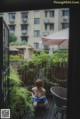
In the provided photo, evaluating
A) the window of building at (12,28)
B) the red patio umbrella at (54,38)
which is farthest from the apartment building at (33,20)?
the red patio umbrella at (54,38)

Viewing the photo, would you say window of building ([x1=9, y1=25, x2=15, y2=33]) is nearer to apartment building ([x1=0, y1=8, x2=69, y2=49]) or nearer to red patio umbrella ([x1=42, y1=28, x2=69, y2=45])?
apartment building ([x1=0, y1=8, x2=69, y2=49])

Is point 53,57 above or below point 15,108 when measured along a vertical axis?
above

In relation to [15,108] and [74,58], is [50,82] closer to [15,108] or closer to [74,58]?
[15,108]

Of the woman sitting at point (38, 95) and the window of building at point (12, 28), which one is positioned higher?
the window of building at point (12, 28)

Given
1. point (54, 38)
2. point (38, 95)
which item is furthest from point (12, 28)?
point (54, 38)

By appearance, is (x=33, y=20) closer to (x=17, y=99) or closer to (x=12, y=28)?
(x=12, y=28)

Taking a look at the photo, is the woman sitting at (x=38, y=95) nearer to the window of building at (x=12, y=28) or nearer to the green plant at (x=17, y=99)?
the green plant at (x=17, y=99)

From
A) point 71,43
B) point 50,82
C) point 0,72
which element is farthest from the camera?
point 50,82

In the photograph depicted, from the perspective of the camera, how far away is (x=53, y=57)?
4.05 meters

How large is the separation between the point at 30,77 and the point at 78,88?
9.75 feet

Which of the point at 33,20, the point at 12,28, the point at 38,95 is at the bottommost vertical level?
the point at 38,95

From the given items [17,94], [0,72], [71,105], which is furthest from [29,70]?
[71,105]

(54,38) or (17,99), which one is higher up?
(54,38)

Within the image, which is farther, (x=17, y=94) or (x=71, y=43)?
(x=17, y=94)
